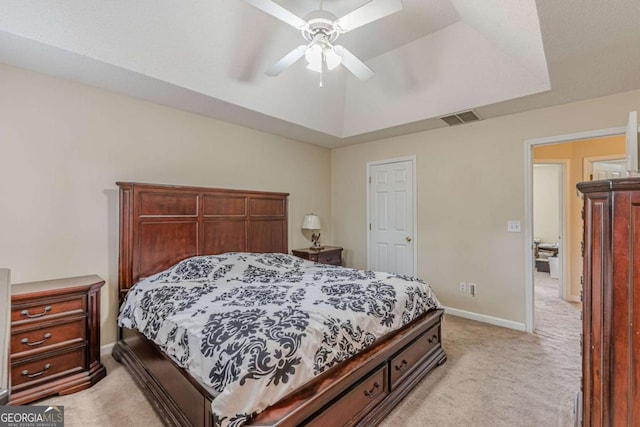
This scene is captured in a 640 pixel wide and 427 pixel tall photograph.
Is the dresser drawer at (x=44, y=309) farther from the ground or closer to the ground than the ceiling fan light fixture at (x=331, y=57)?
closer to the ground

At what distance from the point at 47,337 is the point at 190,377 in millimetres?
1305

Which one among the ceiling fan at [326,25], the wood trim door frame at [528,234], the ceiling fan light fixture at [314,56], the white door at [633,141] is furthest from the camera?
the wood trim door frame at [528,234]

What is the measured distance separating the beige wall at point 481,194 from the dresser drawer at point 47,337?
3771 millimetres

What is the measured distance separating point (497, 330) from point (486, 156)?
203 cm

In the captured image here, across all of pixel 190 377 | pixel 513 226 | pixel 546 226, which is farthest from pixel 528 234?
pixel 546 226

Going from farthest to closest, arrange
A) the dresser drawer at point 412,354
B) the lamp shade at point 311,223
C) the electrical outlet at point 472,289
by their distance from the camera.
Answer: the lamp shade at point 311,223 → the electrical outlet at point 472,289 → the dresser drawer at point 412,354

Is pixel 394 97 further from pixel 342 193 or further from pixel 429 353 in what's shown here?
pixel 429 353

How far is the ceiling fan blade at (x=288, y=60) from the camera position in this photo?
7.88ft

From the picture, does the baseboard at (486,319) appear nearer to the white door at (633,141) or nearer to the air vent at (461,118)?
the air vent at (461,118)

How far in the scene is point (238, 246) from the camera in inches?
145

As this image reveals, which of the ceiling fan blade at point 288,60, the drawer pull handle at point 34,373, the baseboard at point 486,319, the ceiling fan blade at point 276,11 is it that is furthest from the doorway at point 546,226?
the drawer pull handle at point 34,373

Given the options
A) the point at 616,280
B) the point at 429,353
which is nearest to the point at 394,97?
the point at 429,353

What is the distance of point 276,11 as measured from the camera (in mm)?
2080

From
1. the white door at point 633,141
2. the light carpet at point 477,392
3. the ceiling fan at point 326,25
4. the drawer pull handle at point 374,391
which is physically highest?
the ceiling fan at point 326,25
